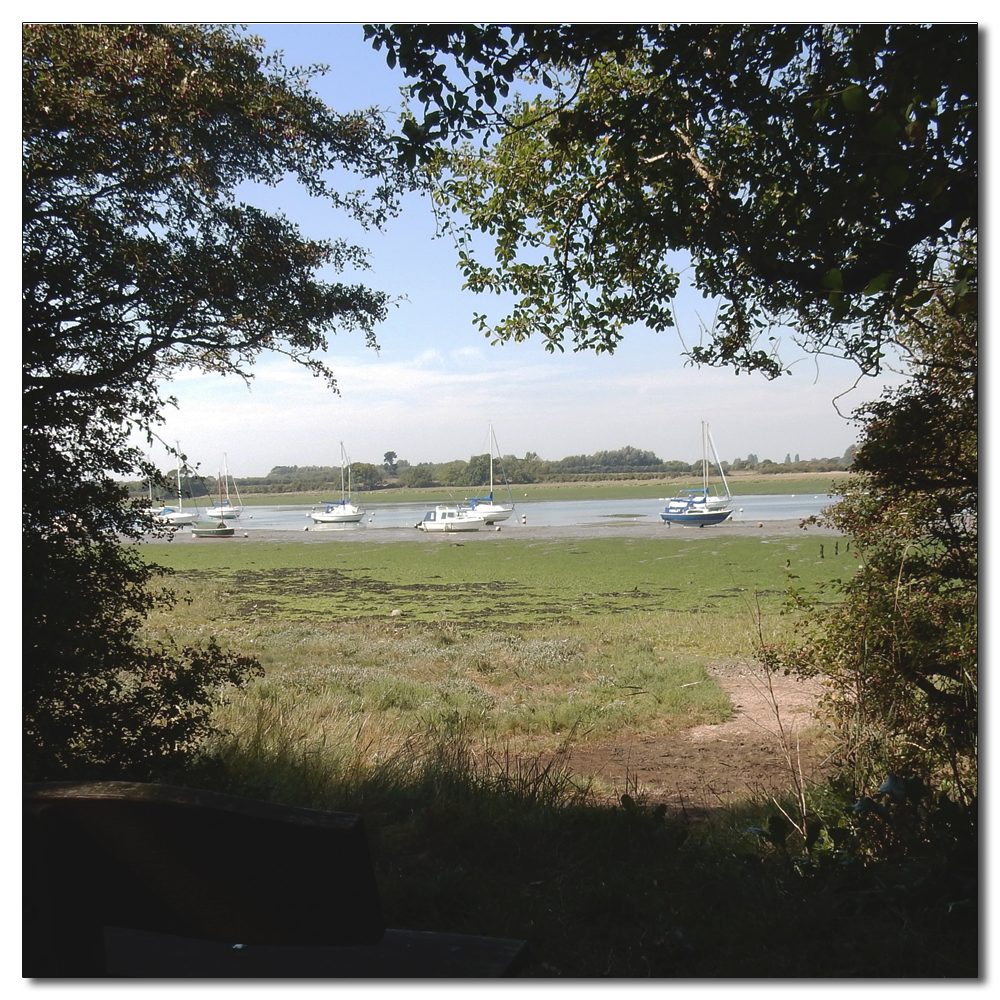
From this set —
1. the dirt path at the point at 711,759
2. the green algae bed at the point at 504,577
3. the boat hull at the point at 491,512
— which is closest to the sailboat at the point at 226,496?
the dirt path at the point at 711,759

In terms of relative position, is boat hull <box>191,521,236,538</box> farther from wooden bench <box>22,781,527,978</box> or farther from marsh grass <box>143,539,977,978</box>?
wooden bench <box>22,781,527,978</box>

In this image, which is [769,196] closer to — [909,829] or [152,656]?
[909,829]

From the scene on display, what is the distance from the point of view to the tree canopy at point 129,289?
7.91ft

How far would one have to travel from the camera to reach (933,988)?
5.51 ft

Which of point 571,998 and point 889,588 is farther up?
point 889,588

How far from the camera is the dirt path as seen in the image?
320 centimetres

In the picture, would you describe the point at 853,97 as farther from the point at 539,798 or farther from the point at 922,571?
the point at 539,798

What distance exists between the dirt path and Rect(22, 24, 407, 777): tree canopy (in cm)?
176

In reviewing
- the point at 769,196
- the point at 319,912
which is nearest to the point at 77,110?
the point at 769,196

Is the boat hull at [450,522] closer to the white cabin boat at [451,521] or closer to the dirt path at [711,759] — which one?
the white cabin boat at [451,521]

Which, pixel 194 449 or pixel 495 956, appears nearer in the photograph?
pixel 495 956

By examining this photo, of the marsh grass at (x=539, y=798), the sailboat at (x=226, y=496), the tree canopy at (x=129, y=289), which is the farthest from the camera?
the sailboat at (x=226, y=496)

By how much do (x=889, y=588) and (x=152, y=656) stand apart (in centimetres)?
247

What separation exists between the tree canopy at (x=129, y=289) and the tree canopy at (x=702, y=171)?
1.76ft
